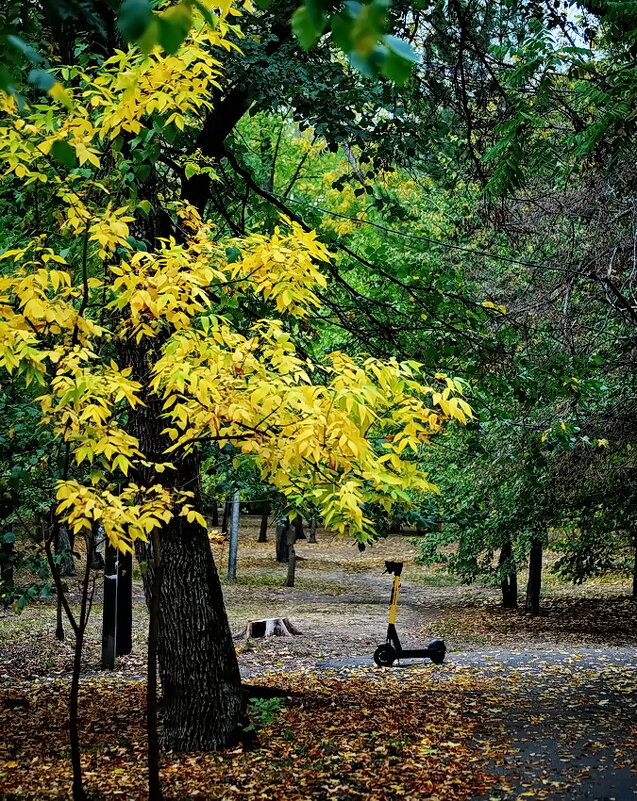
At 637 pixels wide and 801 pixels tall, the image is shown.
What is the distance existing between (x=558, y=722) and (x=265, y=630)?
8.53 meters

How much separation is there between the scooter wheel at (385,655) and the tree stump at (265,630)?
435 centimetres

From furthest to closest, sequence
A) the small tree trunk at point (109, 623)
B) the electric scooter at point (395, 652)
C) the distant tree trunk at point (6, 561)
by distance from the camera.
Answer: the small tree trunk at point (109, 623) → the electric scooter at point (395, 652) → the distant tree trunk at point (6, 561)

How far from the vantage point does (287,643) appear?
49.4 ft

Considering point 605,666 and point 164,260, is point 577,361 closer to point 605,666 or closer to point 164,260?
point 164,260

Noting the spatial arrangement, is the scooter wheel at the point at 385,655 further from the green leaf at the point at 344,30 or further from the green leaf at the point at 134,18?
the green leaf at the point at 134,18

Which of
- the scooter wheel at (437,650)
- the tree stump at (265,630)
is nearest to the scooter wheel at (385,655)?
the scooter wheel at (437,650)

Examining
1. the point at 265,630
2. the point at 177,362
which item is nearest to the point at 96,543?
the point at 177,362

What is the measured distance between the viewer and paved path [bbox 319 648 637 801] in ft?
19.6

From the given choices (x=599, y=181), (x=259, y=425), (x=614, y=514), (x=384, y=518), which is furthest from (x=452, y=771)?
(x=614, y=514)

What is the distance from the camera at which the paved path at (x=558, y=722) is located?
235 inches

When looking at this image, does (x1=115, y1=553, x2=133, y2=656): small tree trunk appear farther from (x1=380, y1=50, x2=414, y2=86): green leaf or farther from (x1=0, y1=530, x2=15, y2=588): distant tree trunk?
(x1=380, y1=50, x2=414, y2=86): green leaf

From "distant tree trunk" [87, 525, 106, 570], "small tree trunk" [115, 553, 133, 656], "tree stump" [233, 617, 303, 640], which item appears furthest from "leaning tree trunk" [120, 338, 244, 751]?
"tree stump" [233, 617, 303, 640]

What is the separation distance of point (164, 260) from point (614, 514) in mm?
11442

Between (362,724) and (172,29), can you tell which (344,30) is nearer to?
(172,29)
